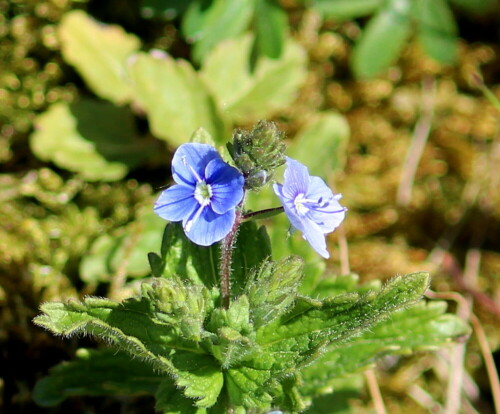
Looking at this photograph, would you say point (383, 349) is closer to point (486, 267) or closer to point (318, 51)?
point (486, 267)

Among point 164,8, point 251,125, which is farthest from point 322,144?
point 164,8

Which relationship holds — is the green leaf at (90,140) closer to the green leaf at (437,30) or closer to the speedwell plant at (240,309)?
the speedwell plant at (240,309)

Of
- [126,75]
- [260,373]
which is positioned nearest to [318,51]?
[126,75]

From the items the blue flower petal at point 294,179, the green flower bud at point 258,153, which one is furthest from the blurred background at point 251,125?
the green flower bud at point 258,153

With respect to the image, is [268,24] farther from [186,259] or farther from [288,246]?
[186,259]

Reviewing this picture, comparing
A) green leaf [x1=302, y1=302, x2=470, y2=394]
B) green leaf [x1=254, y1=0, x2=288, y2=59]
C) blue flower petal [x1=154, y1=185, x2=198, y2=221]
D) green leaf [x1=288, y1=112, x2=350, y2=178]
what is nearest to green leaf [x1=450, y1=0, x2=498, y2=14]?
green leaf [x1=288, y1=112, x2=350, y2=178]

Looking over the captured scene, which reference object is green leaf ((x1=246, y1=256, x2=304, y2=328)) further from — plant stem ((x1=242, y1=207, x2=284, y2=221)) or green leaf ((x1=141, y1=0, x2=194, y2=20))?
green leaf ((x1=141, y1=0, x2=194, y2=20))
